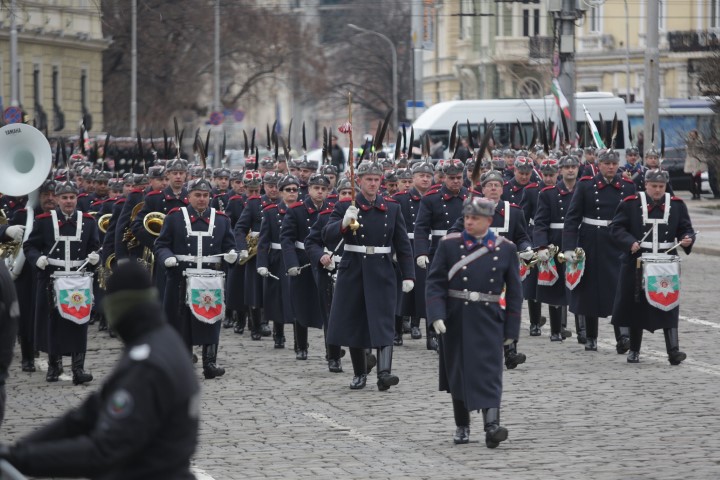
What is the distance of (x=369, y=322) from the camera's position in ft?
43.6

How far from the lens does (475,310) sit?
422 inches

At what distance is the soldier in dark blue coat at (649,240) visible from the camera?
1445 centimetres

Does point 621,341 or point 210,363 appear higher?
point 621,341

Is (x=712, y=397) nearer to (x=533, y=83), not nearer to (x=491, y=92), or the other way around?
(x=533, y=83)

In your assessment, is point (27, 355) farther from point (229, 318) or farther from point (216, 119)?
point (216, 119)

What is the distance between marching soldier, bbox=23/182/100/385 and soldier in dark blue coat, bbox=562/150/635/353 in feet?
15.1

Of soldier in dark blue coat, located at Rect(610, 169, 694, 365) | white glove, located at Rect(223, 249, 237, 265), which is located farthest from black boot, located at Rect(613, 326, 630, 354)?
white glove, located at Rect(223, 249, 237, 265)

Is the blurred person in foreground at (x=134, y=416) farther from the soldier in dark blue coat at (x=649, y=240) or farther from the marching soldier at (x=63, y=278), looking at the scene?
the soldier in dark blue coat at (x=649, y=240)

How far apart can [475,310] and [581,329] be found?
19.3 ft

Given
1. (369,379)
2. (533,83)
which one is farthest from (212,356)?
(533,83)

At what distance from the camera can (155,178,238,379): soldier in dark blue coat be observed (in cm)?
1391

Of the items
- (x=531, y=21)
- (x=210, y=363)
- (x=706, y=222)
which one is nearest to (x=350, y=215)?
(x=210, y=363)

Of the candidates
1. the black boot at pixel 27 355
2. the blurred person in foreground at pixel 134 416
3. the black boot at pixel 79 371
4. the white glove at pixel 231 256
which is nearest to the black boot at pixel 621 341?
the white glove at pixel 231 256

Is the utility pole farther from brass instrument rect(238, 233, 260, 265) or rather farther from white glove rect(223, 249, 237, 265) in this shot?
white glove rect(223, 249, 237, 265)
